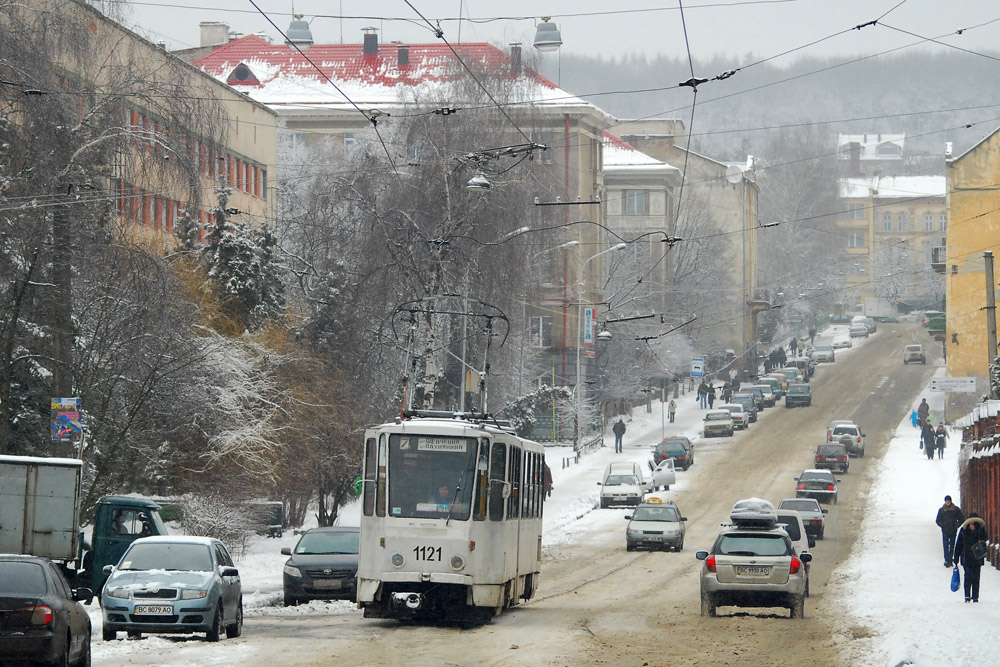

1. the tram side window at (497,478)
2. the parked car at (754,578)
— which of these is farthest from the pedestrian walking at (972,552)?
the tram side window at (497,478)

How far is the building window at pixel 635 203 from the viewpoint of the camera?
101 meters

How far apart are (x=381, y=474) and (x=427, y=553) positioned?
4.27 ft

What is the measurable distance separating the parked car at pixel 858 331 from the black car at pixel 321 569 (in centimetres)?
10711

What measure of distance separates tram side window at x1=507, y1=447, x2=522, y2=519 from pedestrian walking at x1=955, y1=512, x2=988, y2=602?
6651mm

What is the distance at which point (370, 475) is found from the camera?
71.2ft

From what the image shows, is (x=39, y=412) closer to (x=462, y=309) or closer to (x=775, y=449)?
(x=462, y=309)

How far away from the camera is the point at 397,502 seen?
850 inches

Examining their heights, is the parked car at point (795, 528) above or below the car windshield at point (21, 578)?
below

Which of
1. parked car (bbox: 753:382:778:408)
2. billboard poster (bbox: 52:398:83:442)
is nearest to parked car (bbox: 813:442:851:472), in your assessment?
parked car (bbox: 753:382:778:408)

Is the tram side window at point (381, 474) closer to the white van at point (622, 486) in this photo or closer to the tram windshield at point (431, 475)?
the tram windshield at point (431, 475)

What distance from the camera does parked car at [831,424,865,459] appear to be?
67750 millimetres

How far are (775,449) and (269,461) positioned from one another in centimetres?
3670

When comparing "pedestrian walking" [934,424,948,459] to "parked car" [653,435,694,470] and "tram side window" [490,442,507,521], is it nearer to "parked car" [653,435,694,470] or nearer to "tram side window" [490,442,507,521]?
"parked car" [653,435,694,470]

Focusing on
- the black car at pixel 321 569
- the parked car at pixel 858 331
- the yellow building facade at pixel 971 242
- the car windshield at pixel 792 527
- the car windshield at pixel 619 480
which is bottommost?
the car windshield at pixel 619 480
